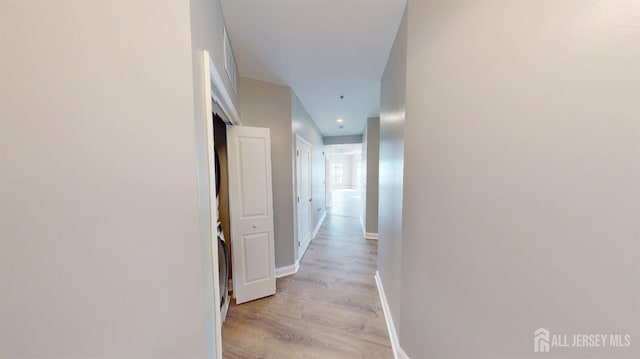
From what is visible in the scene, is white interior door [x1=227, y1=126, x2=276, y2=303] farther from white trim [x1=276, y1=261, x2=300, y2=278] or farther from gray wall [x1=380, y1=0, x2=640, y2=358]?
gray wall [x1=380, y1=0, x2=640, y2=358]

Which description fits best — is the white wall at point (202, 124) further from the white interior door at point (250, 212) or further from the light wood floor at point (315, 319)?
the white interior door at point (250, 212)

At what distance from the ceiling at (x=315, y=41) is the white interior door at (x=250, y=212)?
757mm

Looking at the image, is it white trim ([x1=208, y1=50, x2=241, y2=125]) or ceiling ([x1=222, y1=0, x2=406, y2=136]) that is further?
ceiling ([x1=222, y1=0, x2=406, y2=136])

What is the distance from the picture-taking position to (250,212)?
2.21 meters

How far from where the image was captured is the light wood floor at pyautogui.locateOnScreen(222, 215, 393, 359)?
1.61 meters

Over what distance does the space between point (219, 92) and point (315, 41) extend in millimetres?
997

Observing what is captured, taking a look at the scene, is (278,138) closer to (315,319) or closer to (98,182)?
(98,182)

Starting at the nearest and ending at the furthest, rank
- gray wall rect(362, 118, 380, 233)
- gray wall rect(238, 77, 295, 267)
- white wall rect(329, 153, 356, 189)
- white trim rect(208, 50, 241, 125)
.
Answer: white trim rect(208, 50, 241, 125) < gray wall rect(238, 77, 295, 267) < gray wall rect(362, 118, 380, 233) < white wall rect(329, 153, 356, 189)

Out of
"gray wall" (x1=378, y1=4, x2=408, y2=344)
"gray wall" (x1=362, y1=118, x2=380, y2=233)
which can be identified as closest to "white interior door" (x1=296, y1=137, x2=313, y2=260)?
"gray wall" (x1=362, y1=118, x2=380, y2=233)

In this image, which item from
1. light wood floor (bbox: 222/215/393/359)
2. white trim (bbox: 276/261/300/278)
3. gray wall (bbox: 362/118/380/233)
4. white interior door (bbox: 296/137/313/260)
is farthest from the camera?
gray wall (bbox: 362/118/380/233)

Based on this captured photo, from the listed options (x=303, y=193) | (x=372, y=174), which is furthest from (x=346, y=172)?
(x=303, y=193)

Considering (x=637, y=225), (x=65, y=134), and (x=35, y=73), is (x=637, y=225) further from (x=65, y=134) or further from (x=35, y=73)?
(x=35, y=73)

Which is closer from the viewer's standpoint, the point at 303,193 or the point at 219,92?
the point at 219,92

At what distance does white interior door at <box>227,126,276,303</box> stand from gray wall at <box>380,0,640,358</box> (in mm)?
1649
